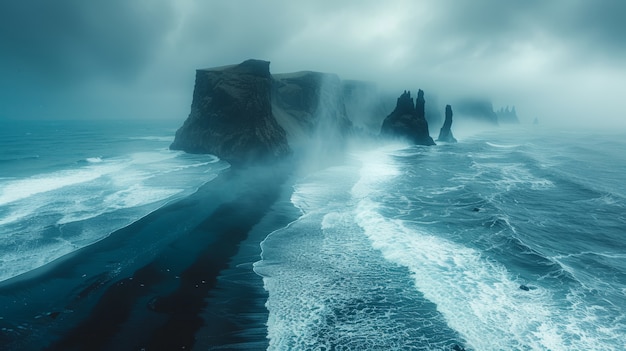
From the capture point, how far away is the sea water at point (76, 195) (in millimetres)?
25578

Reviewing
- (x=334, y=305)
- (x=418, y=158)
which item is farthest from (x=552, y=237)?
(x=418, y=158)

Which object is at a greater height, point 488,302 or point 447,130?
point 447,130

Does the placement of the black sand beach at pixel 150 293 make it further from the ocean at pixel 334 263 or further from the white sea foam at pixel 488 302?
the white sea foam at pixel 488 302

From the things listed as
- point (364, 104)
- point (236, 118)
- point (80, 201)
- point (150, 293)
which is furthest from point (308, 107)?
point (150, 293)

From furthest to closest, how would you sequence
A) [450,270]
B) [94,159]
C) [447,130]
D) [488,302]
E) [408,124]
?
[447,130] < [408,124] < [94,159] < [450,270] < [488,302]

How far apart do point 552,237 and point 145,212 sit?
1426 inches

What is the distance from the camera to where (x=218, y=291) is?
1925 centimetres

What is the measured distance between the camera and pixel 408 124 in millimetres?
110438

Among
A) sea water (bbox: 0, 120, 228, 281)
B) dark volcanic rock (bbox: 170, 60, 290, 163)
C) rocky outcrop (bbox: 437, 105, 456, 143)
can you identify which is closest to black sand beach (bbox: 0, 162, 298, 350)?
sea water (bbox: 0, 120, 228, 281)

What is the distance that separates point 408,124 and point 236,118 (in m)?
64.5

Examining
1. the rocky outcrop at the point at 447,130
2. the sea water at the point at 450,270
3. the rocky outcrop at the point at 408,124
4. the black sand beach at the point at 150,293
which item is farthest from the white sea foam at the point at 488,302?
the rocky outcrop at the point at 447,130

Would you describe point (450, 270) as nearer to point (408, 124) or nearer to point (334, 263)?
point (334, 263)

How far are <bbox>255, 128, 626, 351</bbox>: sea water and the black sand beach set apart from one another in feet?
5.49

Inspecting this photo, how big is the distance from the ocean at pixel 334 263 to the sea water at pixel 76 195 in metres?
0.26
